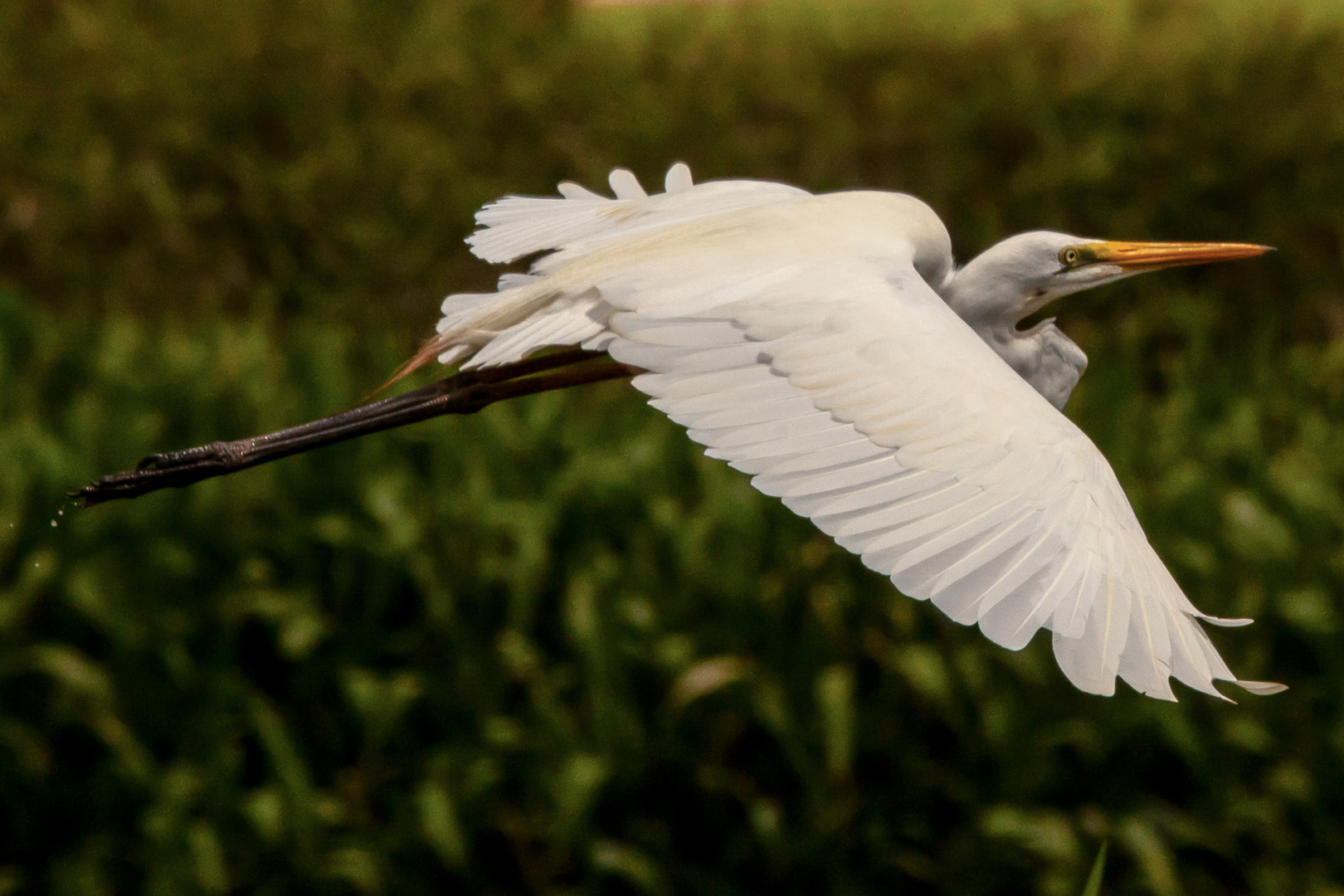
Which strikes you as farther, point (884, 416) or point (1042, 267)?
point (1042, 267)

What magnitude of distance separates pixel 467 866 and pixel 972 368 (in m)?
1.66

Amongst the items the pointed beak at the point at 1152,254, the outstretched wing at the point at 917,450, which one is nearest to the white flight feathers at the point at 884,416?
the outstretched wing at the point at 917,450

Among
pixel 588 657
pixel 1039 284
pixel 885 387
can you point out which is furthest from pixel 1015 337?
pixel 588 657

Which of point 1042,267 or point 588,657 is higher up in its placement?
point 1042,267

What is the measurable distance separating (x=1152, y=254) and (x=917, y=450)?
40 centimetres

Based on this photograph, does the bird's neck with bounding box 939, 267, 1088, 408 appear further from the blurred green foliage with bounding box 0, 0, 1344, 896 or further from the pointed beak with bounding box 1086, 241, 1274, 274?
the blurred green foliage with bounding box 0, 0, 1344, 896

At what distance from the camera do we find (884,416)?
865mm

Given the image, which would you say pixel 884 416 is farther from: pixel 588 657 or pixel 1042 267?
pixel 588 657

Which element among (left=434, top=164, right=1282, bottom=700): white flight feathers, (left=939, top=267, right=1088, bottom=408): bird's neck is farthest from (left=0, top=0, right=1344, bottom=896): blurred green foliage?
(left=434, top=164, right=1282, bottom=700): white flight feathers

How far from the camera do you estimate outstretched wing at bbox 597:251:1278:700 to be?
771mm

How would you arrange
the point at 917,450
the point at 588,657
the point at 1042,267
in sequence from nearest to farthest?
the point at 917,450, the point at 1042,267, the point at 588,657

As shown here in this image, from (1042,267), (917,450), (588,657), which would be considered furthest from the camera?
(588,657)

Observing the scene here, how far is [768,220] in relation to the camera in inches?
40.4

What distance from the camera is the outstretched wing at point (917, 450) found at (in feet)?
2.53
